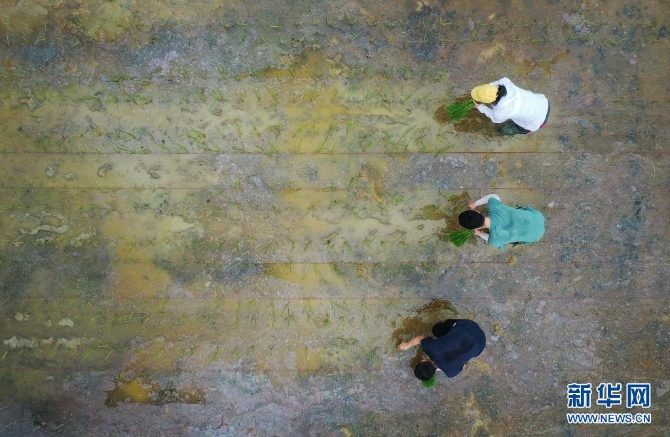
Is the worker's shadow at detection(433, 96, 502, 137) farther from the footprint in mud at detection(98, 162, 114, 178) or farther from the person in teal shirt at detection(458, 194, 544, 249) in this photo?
the footprint in mud at detection(98, 162, 114, 178)

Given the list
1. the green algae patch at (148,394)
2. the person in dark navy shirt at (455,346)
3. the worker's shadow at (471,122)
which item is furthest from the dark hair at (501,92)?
the green algae patch at (148,394)

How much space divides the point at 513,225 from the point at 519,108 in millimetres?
807

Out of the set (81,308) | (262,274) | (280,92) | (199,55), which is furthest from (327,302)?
(199,55)

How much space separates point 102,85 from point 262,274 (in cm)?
199

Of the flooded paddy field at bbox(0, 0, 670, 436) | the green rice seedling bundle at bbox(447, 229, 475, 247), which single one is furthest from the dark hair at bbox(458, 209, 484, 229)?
the flooded paddy field at bbox(0, 0, 670, 436)

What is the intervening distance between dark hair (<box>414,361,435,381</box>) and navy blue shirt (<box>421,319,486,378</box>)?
0.41 ft

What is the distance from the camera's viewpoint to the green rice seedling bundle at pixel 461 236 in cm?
327

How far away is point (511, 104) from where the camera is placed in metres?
2.89

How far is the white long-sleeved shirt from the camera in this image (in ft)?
9.43

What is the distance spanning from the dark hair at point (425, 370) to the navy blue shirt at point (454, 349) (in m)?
0.13

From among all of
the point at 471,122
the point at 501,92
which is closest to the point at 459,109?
the point at 471,122

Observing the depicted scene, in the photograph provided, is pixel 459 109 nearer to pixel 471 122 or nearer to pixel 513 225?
pixel 471 122

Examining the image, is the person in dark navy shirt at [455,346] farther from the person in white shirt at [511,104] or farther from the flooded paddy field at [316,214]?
the person in white shirt at [511,104]

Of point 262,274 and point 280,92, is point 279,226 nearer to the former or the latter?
point 262,274
